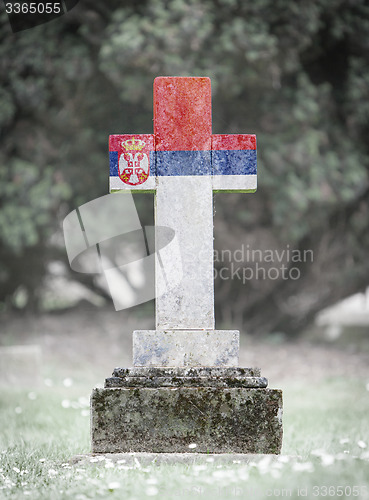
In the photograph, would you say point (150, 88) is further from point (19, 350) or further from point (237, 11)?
point (19, 350)

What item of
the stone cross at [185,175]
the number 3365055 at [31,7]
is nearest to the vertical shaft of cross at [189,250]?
the stone cross at [185,175]

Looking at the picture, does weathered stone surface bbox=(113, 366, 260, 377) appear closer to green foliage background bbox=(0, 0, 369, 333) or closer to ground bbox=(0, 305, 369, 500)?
ground bbox=(0, 305, 369, 500)

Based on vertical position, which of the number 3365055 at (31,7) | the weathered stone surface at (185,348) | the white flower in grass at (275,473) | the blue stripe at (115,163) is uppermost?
the number 3365055 at (31,7)

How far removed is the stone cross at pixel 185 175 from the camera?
3598 millimetres

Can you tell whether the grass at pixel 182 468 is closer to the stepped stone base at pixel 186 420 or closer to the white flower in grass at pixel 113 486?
the white flower in grass at pixel 113 486

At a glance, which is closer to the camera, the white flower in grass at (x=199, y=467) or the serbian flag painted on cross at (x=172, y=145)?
the white flower in grass at (x=199, y=467)

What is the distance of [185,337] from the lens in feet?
11.5

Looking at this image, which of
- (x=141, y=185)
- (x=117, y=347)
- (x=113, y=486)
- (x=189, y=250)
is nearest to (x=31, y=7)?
(x=117, y=347)

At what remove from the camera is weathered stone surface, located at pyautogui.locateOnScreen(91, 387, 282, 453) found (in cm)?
324

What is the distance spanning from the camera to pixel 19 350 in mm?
7004

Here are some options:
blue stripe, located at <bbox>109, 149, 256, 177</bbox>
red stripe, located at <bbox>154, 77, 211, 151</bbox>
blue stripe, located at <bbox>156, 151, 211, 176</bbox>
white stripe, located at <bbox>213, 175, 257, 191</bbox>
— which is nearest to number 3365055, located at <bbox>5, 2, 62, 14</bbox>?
red stripe, located at <bbox>154, 77, 211, 151</bbox>

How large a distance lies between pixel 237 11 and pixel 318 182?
103 inches

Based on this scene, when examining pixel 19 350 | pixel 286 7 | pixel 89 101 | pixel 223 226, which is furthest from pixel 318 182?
pixel 19 350

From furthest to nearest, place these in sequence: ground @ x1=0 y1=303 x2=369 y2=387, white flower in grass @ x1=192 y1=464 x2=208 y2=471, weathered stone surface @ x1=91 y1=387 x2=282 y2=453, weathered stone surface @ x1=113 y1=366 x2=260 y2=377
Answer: ground @ x1=0 y1=303 x2=369 y2=387, weathered stone surface @ x1=113 y1=366 x2=260 y2=377, weathered stone surface @ x1=91 y1=387 x2=282 y2=453, white flower in grass @ x1=192 y1=464 x2=208 y2=471
